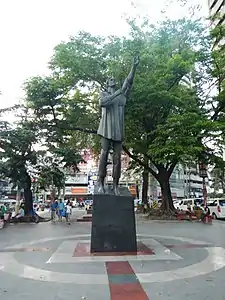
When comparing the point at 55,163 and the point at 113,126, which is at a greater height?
the point at 55,163

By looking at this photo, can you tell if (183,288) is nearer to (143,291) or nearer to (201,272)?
(143,291)

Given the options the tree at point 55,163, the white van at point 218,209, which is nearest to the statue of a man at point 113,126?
the tree at point 55,163

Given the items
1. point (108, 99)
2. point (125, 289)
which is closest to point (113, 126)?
point (108, 99)

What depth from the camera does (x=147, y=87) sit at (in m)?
21.0

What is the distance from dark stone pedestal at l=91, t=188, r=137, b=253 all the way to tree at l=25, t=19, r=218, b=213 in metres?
11.7

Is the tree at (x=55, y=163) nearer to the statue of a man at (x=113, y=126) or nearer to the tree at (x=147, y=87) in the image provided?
the tree at (x=147, y=87)

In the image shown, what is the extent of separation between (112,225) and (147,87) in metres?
13.7

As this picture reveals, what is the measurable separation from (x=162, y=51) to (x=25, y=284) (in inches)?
771

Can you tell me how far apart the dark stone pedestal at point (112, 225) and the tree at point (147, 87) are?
1174 centimetres

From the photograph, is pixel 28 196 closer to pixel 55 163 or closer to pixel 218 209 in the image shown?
pixel 55 163

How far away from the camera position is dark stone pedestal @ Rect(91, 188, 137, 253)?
27.7 feet

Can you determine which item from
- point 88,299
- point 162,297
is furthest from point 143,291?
point 88,299

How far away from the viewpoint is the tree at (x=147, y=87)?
68.6 ft

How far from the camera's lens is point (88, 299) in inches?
191
